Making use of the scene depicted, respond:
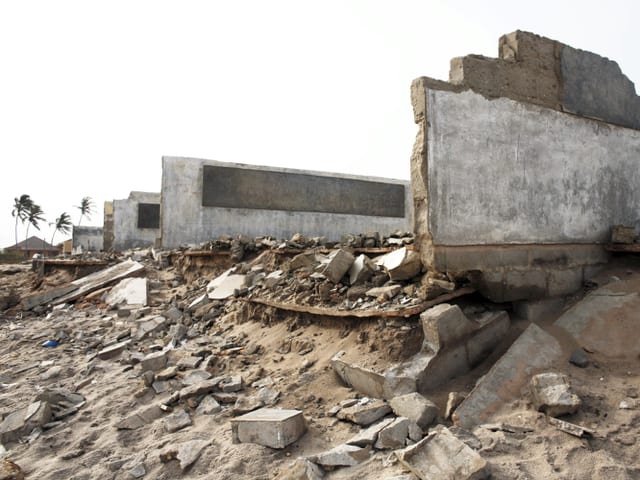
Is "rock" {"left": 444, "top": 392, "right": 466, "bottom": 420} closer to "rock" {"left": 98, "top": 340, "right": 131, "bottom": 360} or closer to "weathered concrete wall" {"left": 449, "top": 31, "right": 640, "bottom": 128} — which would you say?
"weathered concrete wall" {"left": 449, "top": 31, "right": 640, "bottom": 128}

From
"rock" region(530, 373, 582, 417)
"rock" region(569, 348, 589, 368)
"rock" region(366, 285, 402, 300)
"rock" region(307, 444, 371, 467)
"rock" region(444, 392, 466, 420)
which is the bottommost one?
"rock" region(307, 444, 371, 467)

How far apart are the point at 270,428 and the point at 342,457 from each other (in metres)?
0.56

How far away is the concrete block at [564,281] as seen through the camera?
176 inches

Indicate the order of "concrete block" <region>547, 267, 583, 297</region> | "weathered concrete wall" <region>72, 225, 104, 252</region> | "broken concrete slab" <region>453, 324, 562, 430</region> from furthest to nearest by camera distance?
"weathered concrete wall" <region>72, 225, 104, 252</region> → "concrete block" <region>547, 267, 583, 297</region> → "broken concrete slab" <region>453, 324, 562, 430</region>

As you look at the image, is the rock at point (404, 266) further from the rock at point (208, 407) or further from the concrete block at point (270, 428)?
the rock at point (208, 407)

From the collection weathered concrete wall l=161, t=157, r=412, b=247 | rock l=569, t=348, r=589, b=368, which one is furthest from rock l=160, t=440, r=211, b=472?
weathered concrete wall l=161, t=157, r=412, b=247

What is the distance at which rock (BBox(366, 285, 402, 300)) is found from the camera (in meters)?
4.00

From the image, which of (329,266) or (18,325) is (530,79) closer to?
(329,266)

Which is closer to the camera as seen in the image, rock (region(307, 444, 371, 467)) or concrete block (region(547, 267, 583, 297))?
rock (region(307, 444, 371, 467))

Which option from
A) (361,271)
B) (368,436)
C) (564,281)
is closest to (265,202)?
(361,271)

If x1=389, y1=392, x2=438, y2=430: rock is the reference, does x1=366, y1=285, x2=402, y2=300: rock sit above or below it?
above

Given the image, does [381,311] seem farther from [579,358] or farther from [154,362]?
[154,362]

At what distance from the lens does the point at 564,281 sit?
4.58m

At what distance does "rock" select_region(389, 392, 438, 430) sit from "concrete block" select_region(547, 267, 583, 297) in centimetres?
229
